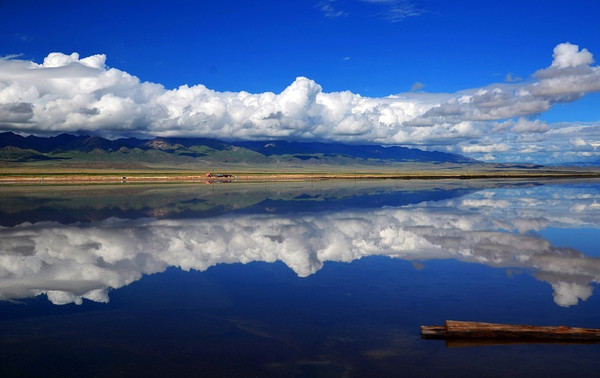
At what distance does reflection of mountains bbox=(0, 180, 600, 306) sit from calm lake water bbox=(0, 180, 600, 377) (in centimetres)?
12

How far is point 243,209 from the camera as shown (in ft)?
152

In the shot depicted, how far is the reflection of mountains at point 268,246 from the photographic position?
61.9 ft

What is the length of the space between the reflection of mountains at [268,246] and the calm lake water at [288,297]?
0.12m

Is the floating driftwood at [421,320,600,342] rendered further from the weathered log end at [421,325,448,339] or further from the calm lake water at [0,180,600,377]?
the calm lake water at [0,180,600,377]

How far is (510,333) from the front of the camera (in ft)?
39.5

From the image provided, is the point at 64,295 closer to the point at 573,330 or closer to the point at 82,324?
the point at 82,324

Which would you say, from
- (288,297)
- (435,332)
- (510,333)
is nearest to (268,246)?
(288,297)

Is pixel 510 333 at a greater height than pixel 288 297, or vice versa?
pixel 510 333

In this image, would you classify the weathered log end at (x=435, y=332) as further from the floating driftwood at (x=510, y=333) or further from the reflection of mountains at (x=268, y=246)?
the reflection of mountains at (x=268, y=246)

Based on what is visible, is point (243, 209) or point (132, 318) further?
point (243, 209)

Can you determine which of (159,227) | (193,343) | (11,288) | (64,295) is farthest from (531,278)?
(159,227)

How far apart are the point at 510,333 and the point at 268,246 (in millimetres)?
15469

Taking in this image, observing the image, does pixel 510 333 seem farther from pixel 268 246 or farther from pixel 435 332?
pixel 268 246

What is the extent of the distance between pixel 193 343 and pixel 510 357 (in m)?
7.62
